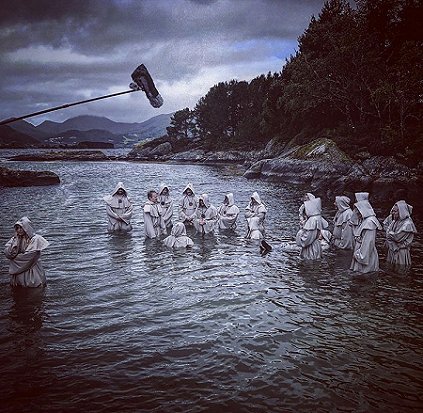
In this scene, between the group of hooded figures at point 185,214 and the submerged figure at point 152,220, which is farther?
the group of hooded figures at point 185,214

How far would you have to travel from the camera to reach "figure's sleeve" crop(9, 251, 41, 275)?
1004 centimetres

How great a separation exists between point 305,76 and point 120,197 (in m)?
33.1

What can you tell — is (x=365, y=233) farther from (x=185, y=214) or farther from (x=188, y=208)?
(x=185, y=214)

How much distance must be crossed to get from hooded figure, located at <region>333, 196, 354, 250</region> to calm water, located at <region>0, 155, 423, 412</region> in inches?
47.0

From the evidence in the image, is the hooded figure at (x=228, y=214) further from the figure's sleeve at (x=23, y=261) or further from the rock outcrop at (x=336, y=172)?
the rock outcrop at (x=336, y=172)

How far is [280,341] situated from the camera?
823 centimetres

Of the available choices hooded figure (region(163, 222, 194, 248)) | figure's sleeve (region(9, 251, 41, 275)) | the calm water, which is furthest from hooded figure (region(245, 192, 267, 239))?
figure's sleeve (region(9, 251, 41, 275))

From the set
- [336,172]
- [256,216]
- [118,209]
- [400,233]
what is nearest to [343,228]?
[400,233]

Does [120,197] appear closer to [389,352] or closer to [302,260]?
[302,260]

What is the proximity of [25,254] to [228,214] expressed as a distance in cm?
A: 1026

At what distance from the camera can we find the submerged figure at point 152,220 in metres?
16.7

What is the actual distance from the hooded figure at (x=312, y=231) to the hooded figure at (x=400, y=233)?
222 cm

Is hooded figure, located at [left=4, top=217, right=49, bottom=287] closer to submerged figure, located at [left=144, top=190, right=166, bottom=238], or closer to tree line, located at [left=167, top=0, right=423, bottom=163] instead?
submerged figure, located at [left=144, top=190, right=166, bottom=238]

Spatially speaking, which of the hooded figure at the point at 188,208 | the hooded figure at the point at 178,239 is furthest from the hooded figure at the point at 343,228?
the hooded figure at the point at 188,208
